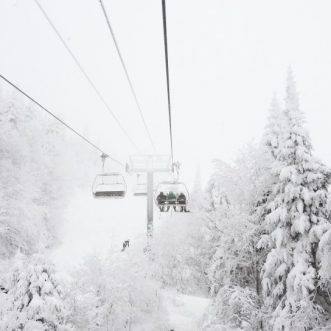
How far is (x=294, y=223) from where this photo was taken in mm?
A: 12953

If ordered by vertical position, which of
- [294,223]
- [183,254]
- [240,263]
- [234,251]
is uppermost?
[294,223]

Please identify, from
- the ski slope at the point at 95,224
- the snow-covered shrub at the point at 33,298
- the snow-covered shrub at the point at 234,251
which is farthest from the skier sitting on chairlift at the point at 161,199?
the ski slope at the point at 95,224

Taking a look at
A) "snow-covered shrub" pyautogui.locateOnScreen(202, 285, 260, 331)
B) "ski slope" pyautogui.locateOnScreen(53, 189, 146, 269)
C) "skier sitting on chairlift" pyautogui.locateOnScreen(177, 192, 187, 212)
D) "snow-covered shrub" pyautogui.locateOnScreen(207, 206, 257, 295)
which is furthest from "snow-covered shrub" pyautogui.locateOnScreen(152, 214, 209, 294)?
"skier sitting on chairlift" pyautogui.locateOnScreen(177, 192, 187, 212)

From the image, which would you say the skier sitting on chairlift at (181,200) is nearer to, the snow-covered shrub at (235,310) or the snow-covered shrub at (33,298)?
the snow-covered shrub at (235,310)

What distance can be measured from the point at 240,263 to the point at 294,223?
453cm

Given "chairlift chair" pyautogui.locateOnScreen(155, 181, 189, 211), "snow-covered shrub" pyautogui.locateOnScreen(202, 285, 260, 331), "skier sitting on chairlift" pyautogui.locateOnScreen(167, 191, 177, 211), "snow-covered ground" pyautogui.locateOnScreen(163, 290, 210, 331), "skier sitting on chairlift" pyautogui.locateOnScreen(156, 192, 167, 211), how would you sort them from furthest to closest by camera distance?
"snow-covered ground" pyautogui.locateOnScreen(163, 290, 210, 331) < "snow-covered shrub" pyautogui.locateOnScreen(202, 285, 260, 331) < "skier sitting on chairlift" pyautogui.locateOnScreen(167, 191, 177, 211) < "skier sitting on chairlift" pyautogui.locateOnScreen(156, 192, 167, 211) < "chairlift chair" pyautogui.locateOnScreen(155, 181, 189, 211)

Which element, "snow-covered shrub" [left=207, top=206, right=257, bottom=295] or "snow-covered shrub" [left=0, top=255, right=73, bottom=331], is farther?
"snow-covered shrub" [left=207, top=206, right=257, bottom=295]

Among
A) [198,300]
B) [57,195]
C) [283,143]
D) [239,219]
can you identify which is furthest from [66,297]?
[57,195]

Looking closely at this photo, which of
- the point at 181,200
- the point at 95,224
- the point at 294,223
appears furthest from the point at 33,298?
Answer: the point at 95,224

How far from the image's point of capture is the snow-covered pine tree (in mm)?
12195

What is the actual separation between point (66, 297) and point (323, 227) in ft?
35.8

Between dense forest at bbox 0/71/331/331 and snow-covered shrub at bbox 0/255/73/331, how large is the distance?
1.3 inches

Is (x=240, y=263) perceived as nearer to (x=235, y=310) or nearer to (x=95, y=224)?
(x=235, y=310)

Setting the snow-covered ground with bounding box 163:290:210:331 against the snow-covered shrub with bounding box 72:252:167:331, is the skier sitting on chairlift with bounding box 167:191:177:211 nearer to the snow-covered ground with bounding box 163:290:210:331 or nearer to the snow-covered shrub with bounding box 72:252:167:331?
the snow-covered shrub with bounding box 72:252:167:331
